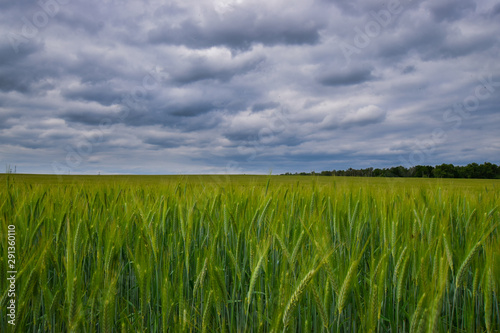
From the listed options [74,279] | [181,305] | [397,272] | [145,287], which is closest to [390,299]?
[397,272]

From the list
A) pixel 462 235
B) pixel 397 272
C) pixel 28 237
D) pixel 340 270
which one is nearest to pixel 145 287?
pixel 340 270

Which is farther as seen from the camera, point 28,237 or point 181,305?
point 28,237

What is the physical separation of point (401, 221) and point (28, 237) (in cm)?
256

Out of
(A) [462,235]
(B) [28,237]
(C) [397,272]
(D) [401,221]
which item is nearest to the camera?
(C) [397,272]

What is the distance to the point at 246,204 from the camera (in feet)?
8.48

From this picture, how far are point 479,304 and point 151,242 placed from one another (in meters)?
1.84

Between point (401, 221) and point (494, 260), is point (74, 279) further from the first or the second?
point (401, 221)

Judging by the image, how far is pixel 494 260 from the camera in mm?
1562

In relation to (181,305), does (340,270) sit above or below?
above

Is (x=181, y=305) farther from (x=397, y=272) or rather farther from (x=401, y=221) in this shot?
(x=401, y=221)

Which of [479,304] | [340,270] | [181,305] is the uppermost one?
[340,270]

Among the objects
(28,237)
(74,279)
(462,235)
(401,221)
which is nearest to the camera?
(74,279)

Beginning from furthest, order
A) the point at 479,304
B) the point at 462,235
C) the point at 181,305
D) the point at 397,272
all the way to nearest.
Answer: the point at 462,235 → the point at 479,304 → the point at 397,272 → the point at 181,305

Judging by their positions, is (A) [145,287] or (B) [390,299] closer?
(A) [145,287]
